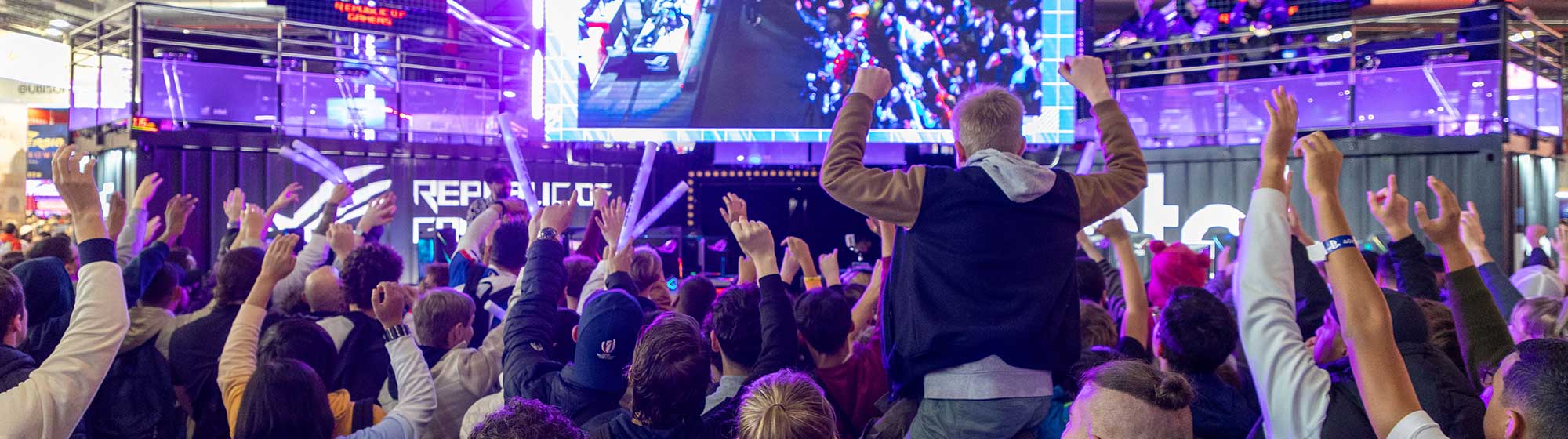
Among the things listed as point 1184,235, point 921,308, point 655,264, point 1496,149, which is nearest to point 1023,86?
point 1184,235

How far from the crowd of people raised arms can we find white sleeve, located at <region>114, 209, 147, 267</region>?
25.3 inches

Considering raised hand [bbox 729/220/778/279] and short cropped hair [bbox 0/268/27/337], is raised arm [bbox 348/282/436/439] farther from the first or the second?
raised hand [bbox 729/220/778/279]

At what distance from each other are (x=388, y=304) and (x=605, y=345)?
0.62m

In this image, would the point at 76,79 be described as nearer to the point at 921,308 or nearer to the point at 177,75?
the point at 177,75

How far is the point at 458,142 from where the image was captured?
34.6ft

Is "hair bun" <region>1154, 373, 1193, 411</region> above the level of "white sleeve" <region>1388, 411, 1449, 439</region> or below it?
above

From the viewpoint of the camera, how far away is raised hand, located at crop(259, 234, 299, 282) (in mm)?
2828

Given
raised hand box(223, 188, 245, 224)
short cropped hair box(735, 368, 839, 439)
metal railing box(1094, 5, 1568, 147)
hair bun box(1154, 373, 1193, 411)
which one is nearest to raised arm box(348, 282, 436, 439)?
short cropped hair box(735, 368, 839, 439)

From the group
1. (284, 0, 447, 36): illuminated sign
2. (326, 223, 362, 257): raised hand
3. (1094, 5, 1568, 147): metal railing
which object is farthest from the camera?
(284, 0, 447, 36): illuminated sign

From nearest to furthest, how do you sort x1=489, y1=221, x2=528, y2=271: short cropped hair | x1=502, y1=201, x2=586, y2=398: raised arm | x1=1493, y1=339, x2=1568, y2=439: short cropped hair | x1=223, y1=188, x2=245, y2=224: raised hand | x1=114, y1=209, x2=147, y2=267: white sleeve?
x1=1493, y1=339, x2=1568, y2=439: short cropped hair
x1=502, y1=201, x2=586, y2=398: raised arm
x1=114, y1=209, x2=147, y2=267: white sleeve
x1=489, y1=221, x2=528, y2=271: short cropped hair
x1=223, y1=188, x2=245, y2=224: raised hand

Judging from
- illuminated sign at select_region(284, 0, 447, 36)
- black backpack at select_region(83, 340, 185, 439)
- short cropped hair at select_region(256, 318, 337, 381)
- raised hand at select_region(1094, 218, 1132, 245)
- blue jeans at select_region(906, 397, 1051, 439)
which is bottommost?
Answer: black backpack at select_region(83, 340, 185, 439)

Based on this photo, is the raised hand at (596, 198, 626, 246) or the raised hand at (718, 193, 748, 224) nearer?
the raised hand at (718, 193, 748, 224)

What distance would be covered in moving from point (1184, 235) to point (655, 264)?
7.03 m

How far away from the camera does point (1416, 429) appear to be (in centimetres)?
165
